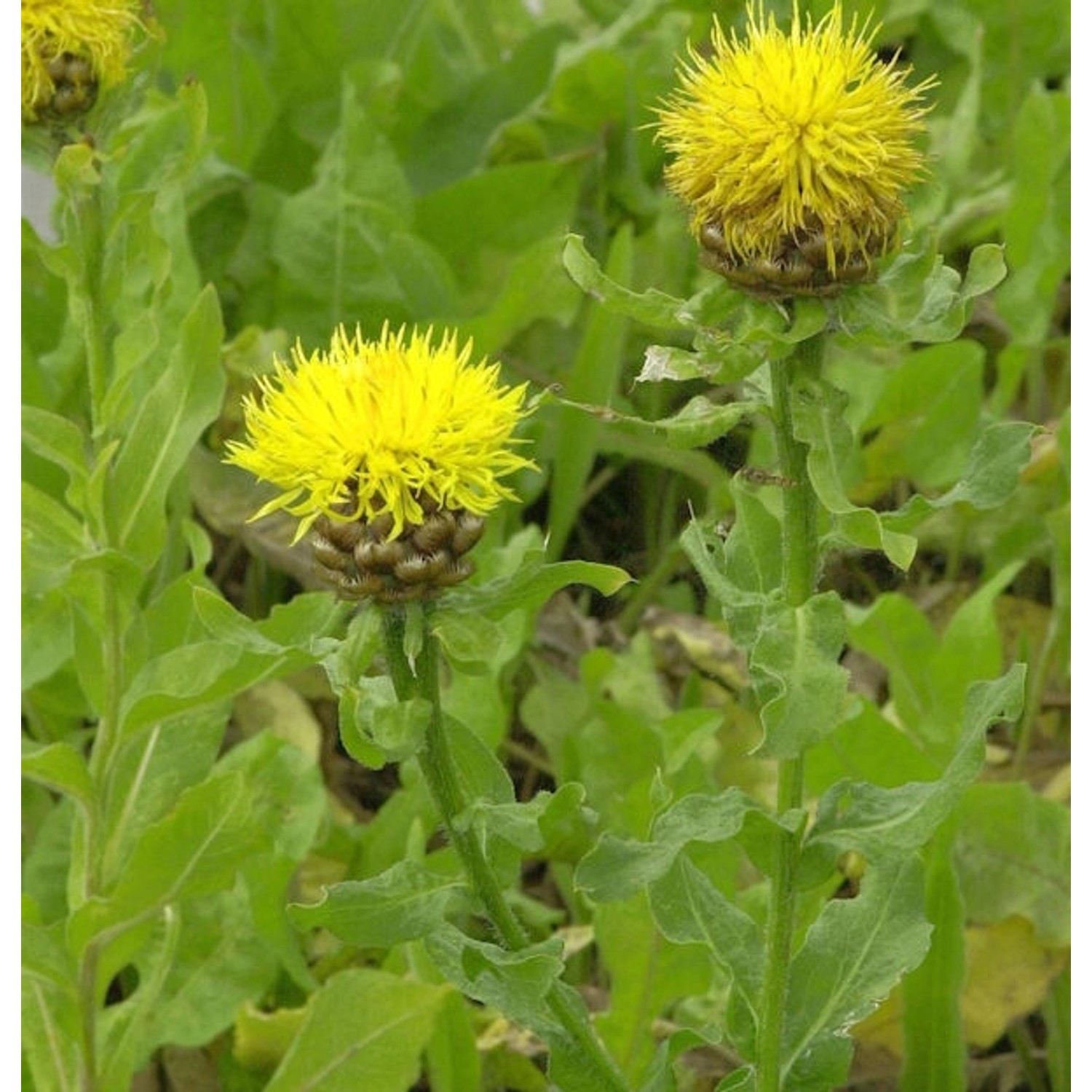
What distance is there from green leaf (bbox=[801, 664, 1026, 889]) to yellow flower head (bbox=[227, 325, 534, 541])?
8.4 inches

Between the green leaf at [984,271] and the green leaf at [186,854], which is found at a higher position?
the green leaf at [984,271]

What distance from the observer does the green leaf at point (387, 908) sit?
0.82m

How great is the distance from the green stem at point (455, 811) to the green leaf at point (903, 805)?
121 millimetres

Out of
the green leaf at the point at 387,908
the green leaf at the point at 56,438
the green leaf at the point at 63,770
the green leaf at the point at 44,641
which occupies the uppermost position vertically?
the green leaf at the point at 56,438

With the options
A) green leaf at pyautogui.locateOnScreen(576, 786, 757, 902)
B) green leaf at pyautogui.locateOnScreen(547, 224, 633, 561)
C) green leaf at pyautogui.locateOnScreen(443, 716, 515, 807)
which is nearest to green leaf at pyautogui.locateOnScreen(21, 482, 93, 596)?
green leaf at pyautogui.locateOnScreen(443, 716, 515, 807)

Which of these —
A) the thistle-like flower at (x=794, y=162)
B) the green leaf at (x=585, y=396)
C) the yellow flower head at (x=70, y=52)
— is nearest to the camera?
the thistle-like flower at (x=794, y=162)

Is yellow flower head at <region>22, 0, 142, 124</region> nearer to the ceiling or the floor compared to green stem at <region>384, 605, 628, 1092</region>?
nearer to the ceiling

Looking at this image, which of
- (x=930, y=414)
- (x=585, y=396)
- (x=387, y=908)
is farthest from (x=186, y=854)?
(x=930, y=414)

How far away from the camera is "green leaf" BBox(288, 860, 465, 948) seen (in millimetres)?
816

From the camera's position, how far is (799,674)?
29.1 inches

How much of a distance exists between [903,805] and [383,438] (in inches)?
10.9

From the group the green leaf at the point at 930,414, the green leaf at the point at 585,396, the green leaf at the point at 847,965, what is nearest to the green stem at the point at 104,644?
the green leaf at the point at 847,965

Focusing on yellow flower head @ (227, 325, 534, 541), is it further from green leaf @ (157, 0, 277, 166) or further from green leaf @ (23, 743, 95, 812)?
green leaf @ (157, 0, 277, 166)

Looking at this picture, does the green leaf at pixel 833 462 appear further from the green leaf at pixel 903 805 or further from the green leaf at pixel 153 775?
Answer: the green leaf at pixel 153 775
